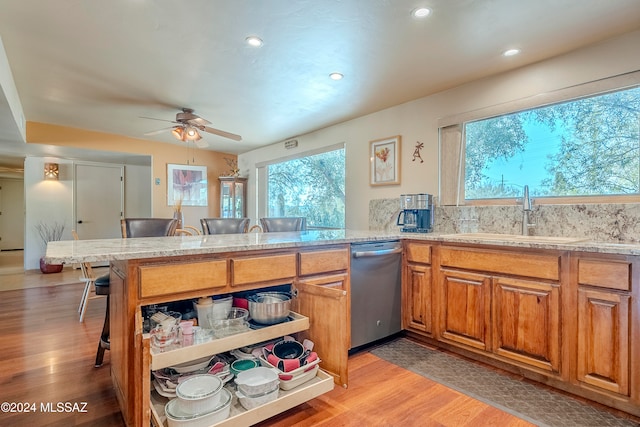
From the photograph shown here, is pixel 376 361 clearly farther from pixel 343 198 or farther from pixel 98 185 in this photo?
pixel 98 185

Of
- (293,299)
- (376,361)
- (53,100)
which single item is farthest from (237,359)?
Answer: (53,100)

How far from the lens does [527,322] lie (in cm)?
198

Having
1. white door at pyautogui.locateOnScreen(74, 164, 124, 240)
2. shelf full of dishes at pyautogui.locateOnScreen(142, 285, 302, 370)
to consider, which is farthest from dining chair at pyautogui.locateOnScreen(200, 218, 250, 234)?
white door at pyautogui.locateOnScreen(74, 164, 124, 240)

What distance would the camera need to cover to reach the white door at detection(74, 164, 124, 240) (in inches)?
252

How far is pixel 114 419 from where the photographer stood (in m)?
1.61

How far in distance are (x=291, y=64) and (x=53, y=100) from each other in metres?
2.97

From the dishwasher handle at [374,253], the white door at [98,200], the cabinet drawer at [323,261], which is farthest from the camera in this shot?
the white door at [98,200]

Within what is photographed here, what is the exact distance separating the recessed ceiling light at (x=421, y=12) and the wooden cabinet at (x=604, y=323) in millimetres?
1688

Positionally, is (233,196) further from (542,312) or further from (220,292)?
(542,312)

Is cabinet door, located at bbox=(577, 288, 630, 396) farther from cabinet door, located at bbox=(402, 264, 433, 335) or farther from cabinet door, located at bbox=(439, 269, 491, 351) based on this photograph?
cabinet door, located at bbox=(402, 264, 433, 335)

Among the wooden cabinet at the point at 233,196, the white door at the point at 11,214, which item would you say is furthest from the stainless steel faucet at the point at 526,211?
the white door at the point at 11,214

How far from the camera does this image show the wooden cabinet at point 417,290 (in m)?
2.52

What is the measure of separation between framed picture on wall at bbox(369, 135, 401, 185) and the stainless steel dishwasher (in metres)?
1.11

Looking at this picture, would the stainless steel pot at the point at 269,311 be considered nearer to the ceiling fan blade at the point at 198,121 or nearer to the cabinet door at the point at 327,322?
the cabinet door at the point at 327,322
